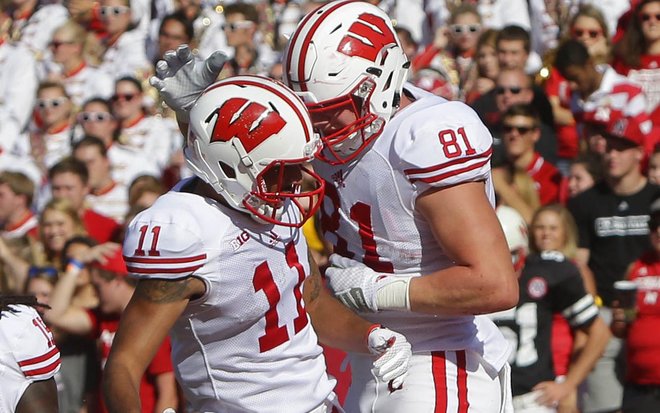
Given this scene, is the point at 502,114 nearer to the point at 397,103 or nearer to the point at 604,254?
the point at 604,254

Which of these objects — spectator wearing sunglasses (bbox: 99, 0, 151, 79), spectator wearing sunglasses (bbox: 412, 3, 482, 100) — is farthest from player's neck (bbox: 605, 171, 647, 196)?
spectator wearing sunglasses (bbox: 99, 0, 151, 79)

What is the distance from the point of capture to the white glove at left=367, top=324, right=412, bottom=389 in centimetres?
395

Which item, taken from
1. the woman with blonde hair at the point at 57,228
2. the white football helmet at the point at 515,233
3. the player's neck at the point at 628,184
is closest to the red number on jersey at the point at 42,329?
the white football helmet at the point at 515,233

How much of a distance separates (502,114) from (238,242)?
4.55 m

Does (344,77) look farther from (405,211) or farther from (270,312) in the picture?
(270,312)

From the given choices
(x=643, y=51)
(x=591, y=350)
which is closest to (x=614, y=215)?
(x=591, y=350)

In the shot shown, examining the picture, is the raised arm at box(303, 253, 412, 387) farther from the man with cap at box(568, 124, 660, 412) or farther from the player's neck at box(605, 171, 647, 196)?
the player's neck at box(605, 171, 647, 196)

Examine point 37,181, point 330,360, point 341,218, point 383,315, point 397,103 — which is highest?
point 397,103

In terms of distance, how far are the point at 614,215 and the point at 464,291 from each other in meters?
3.49

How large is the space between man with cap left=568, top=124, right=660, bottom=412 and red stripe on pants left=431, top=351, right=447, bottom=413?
291 cm

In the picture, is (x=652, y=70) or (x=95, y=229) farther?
(x=652, y=70)

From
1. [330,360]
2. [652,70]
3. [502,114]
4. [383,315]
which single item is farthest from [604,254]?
[383,315]

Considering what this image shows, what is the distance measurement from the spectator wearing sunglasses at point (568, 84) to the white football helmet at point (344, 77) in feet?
14.2

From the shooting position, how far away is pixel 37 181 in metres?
9.32
